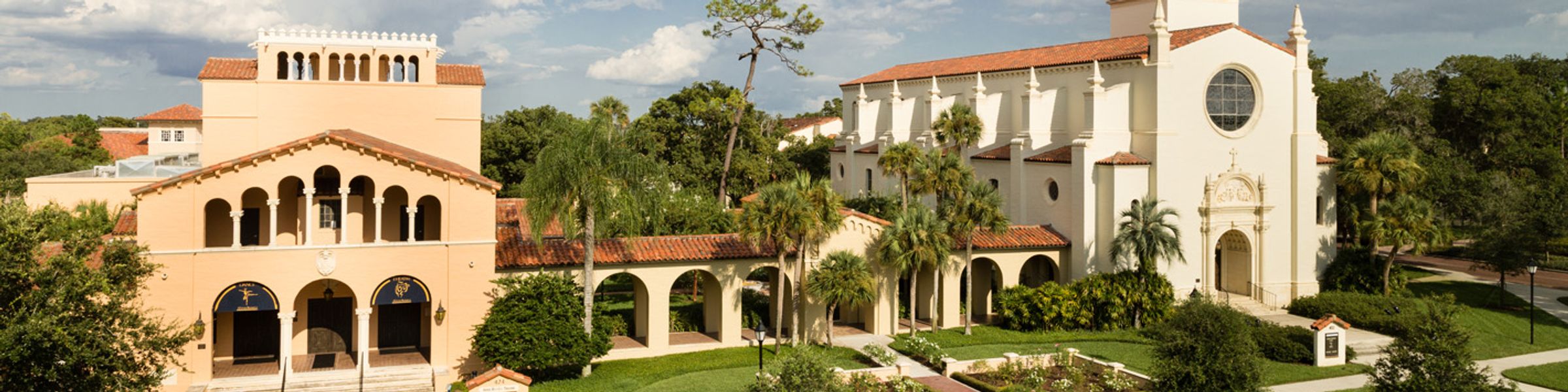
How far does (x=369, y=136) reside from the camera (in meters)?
33.0

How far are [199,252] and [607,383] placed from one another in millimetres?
10643

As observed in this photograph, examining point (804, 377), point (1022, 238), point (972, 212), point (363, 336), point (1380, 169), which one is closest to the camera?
point (804, 377)

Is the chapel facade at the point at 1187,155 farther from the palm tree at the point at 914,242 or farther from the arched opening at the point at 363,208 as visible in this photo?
the arched opening at the point at 363,208

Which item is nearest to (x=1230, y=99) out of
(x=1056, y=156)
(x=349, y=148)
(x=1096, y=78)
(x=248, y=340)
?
(x=1096, y=78)

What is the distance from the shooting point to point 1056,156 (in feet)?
135

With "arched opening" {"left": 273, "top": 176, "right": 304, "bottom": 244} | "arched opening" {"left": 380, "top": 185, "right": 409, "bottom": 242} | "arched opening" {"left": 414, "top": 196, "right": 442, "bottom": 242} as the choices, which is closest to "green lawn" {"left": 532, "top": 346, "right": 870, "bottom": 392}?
"arched opening" {"left": 414, "top": 196, "right": 442, "bottom": 242}

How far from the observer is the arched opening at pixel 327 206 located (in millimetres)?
31438

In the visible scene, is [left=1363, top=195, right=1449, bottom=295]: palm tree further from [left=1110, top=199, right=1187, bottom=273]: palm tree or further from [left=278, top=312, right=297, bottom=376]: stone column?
[left=278, top=312, right=297, bottom=376]: stone column

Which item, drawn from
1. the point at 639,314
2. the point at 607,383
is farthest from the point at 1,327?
the point at 639,314

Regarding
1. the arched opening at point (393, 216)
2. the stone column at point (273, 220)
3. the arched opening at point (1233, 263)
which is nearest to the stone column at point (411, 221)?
the arched opening at point (393, 216)

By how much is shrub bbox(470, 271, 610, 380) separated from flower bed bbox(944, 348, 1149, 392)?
10096 mm

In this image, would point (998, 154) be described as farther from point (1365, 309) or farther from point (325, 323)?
point (325, 323)

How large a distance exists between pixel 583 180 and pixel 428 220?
5.70 meters

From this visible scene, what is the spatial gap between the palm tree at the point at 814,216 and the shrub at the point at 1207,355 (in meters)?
11.2
